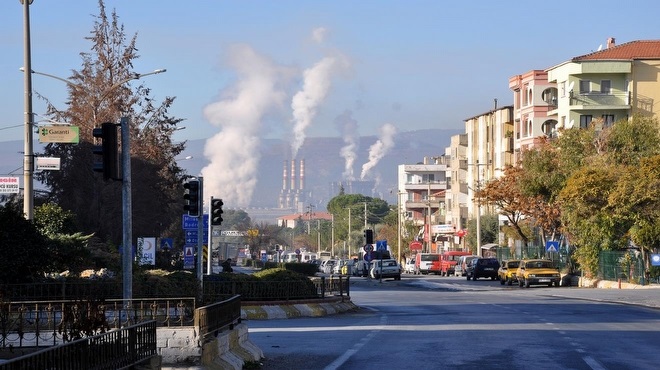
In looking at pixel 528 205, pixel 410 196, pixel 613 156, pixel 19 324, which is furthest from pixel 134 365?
pixel 410 196

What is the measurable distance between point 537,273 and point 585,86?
28316 millimetres

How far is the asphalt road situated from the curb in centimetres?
63

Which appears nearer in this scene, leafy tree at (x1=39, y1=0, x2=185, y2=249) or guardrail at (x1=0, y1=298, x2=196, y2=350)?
guardrail at (x1=0, y1=298, x2=196, y2=350)

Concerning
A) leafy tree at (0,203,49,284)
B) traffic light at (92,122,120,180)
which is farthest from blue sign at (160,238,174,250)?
traffic light at (92,122,120,180)

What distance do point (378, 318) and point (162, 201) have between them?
1398 inches

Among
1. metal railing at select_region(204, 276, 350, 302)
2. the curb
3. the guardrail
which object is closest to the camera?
the guardrail

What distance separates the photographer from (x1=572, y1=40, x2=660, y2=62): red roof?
293 feet

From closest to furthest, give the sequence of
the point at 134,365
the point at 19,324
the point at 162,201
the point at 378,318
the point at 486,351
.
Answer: the point at 134,365, the point at 19,324, the point at 486,351, the point at 378,318, the point at 162,201

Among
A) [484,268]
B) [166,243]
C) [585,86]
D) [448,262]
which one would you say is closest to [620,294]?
[166,243]

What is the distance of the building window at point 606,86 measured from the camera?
87.5 metres

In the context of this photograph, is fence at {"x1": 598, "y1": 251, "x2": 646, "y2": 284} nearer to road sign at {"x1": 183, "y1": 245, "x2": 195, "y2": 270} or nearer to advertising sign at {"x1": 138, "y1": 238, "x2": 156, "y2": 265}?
road sign at {"x1": 183, "y1": 245, "x2": 195, "y2": 270}

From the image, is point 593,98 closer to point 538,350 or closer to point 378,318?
point 378,318

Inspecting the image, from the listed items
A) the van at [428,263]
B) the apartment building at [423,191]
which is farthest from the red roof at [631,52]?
the apartment building at [423,191]

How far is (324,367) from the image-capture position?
719 inches
